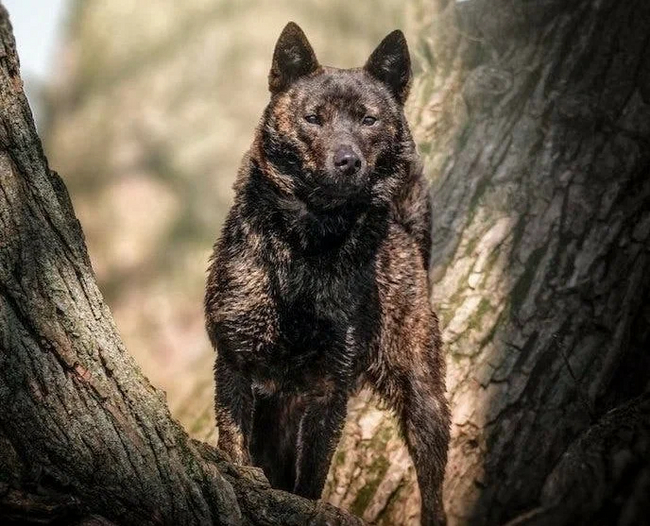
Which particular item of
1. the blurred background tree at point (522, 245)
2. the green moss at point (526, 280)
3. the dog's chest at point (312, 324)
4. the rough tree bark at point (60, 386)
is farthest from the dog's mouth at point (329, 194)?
the rough tree bark at point (60, 386)

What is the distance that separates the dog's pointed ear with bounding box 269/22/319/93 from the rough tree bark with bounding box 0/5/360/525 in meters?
1.50

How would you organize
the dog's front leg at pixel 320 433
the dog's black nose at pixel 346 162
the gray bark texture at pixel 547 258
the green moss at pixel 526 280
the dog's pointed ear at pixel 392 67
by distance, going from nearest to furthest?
the dog's black nose at pixel 346 162
the dog's front leg at pixel 320 433
the dog's pointed ear at pixel 392 67
the gray bark texture at pixel 547 258
the green moss at pixel 526 280

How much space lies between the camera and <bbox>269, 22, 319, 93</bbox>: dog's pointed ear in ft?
13.8

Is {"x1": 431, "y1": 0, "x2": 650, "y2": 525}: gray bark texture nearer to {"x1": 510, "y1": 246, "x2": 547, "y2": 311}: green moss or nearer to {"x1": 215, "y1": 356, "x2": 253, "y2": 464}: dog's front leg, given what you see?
{"x1": 510, "y1": 246, "x2": 547, "y2": 311}: green moss

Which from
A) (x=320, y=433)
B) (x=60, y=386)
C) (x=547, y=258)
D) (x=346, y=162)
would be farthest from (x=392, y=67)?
(x=60, y=386)

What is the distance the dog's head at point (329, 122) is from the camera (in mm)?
4160

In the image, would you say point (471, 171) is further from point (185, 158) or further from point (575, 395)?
point (185, 158)

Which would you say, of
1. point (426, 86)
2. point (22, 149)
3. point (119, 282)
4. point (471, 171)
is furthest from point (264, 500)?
point (119, 282)

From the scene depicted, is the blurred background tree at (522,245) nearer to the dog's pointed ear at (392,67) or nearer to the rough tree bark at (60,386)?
the dog's pointed ear at (392,67)

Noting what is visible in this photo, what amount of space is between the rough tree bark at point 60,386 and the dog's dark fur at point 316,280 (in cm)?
92

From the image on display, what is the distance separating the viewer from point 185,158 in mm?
8359

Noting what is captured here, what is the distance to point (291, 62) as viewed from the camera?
4.26 m

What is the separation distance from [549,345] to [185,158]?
15.8 feet

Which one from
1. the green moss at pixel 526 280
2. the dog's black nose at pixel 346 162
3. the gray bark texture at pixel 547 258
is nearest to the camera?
the dog's black nose at pixel 346 162
